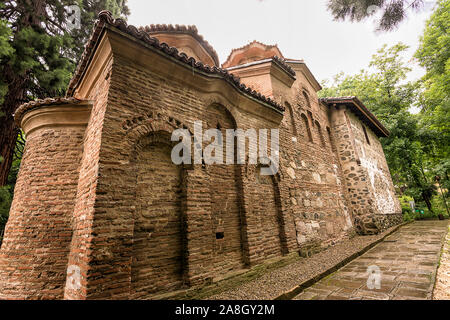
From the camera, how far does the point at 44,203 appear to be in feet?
12.1

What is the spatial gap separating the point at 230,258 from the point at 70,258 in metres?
2.82

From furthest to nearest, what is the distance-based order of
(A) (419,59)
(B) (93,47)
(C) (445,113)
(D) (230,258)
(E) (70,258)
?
(A) (419,59)
(C) (445,113)
(D) (230,258)
(B) (93,47)
(E) (70,258)

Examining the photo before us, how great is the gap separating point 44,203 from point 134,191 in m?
1.99

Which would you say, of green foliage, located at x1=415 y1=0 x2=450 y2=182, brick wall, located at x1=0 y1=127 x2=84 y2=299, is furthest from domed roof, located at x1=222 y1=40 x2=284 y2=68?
green foliage, located at x1=415 y1=0 x2=450 y2=182

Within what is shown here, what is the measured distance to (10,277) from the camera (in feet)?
11.2

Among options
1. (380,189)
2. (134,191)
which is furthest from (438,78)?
(134,191)

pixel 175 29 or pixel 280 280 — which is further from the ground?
pixel 175 29

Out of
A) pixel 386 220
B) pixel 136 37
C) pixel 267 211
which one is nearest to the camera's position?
pixel 136 37

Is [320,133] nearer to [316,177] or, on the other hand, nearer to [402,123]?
[316,177]

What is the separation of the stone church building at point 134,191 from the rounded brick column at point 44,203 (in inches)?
0.7

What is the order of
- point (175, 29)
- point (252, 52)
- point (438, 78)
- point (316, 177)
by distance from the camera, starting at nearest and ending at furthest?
1. point (175, 29)
2. point (316, 177)
3. point (252, 52)
4. point (438, 78)

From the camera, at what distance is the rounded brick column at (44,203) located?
3352mm
